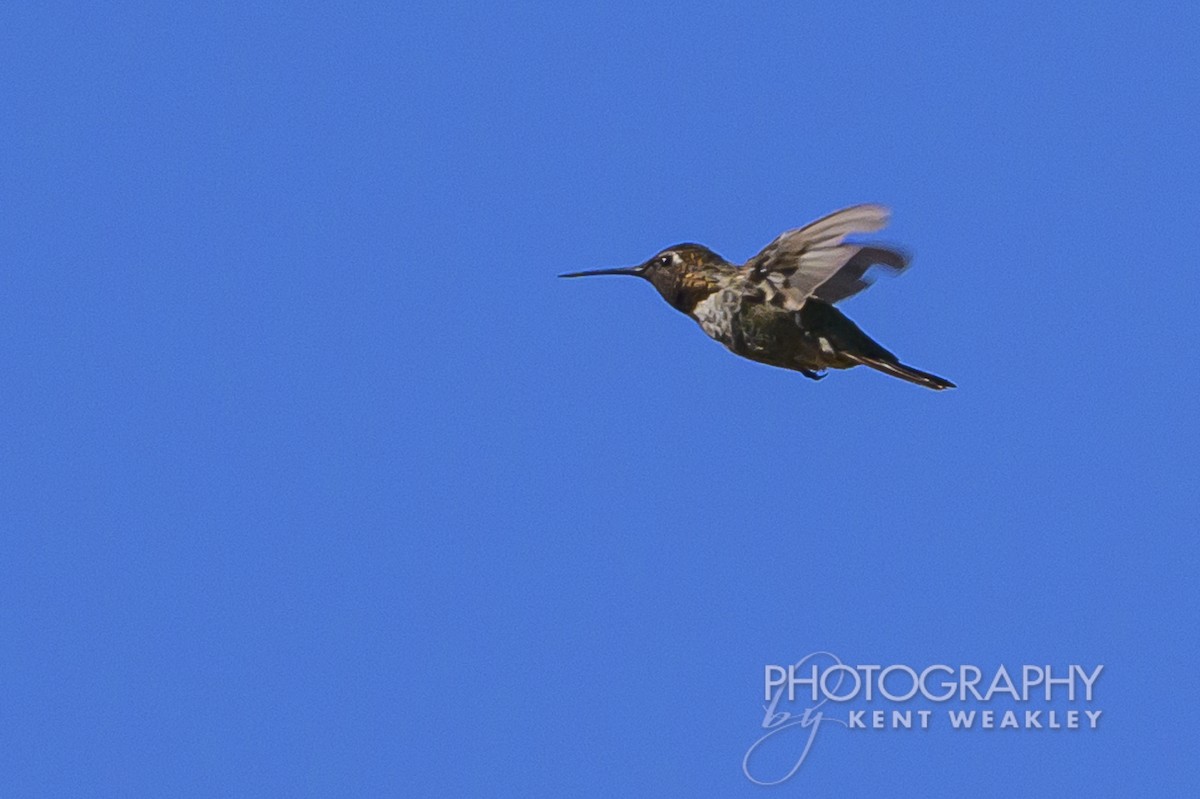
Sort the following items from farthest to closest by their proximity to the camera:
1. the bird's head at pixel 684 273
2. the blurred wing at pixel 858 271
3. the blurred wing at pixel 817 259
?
the bird's head at pixel 684 273 < the blurred wing at pixel 858 271 < the blurred wing at pixel 817 259

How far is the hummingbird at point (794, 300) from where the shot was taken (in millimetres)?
8695

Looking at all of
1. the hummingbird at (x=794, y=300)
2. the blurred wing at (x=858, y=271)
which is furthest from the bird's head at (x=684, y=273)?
the blurred wing at (x=858, y=271)

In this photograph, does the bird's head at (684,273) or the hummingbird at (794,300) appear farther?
the bird's head at (684,273)

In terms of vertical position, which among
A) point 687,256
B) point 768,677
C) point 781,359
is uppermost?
point 687,256

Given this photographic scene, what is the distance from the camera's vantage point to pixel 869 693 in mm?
10844

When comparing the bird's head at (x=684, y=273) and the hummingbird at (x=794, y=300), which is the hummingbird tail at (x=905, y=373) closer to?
the hummingbird at (x=794, y=300)

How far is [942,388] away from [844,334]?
2.51 ft

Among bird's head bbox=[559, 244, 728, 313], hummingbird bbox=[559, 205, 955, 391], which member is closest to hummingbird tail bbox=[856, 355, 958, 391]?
hummingbird bbox=[559, 205, 955, 391]

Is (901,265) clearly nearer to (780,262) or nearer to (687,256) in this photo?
(780,262)

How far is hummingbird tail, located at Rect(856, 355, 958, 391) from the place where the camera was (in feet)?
28.9

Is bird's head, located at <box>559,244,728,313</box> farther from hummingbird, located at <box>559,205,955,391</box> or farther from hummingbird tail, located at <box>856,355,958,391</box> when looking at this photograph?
hummingbird tail, located at <box>856,355,958,391</box>

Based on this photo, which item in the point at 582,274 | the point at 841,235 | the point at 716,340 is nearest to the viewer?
the point at 841,235

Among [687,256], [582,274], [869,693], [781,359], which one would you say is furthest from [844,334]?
[869,693]

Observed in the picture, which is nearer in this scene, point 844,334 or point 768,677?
point 844,334
